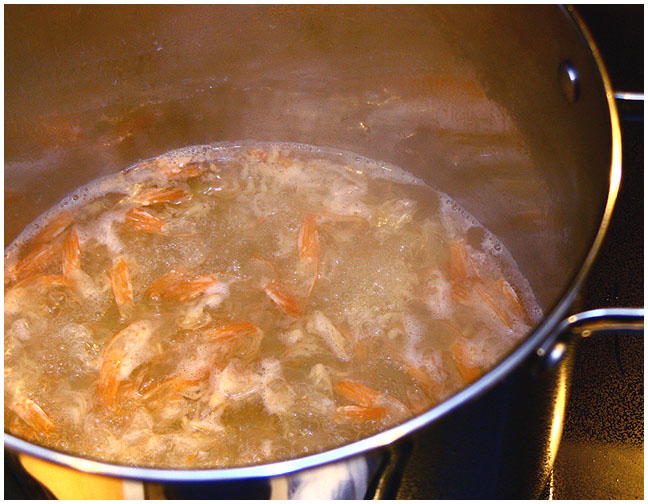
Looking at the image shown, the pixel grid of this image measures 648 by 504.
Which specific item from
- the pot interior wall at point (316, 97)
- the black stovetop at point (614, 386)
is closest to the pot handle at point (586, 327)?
the black stovetop at point (614, 386)

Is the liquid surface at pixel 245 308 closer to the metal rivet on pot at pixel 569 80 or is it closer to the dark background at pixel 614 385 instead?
the dark background at pixel 614 385

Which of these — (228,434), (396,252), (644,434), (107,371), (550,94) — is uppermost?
(550,94)

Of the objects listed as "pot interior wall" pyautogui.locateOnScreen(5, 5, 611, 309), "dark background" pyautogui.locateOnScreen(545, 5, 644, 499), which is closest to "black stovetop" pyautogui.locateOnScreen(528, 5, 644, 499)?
"dark background" pyautogui.locateOnScreen(545, 5, 644, 499)

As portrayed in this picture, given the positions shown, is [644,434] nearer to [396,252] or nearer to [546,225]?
[546,225]

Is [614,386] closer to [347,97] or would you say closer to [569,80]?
[569,80]

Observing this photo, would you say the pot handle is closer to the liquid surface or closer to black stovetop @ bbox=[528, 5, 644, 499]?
black stovetop @ bbox=[528, 5, 644, 499]

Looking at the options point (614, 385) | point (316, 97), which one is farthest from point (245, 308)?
point (614, 385)

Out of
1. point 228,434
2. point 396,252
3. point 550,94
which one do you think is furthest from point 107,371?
point 550,94
